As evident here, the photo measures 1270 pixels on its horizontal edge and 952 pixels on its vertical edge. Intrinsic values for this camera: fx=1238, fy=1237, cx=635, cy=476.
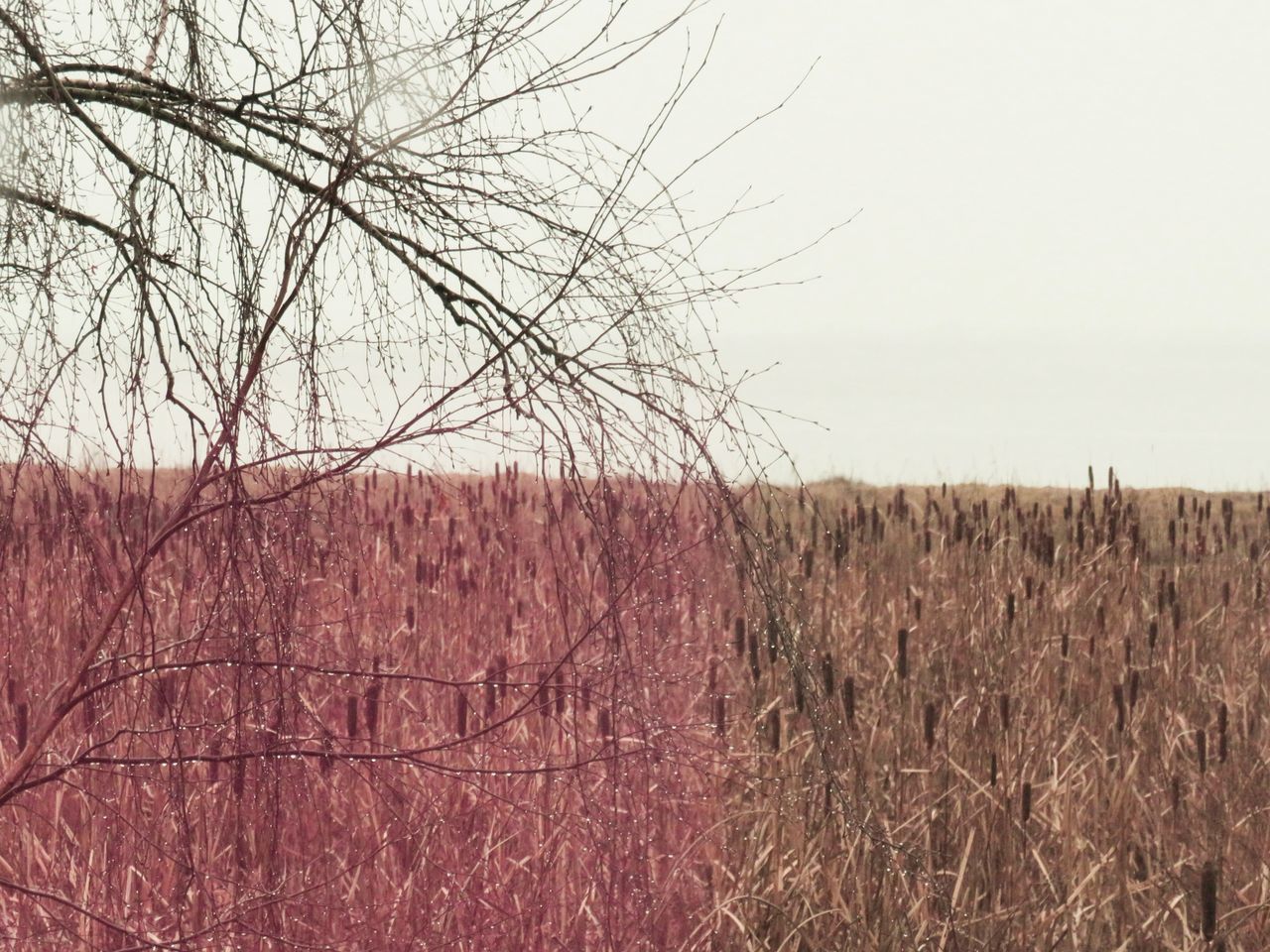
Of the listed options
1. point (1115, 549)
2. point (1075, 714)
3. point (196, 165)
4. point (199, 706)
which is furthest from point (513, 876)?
point (1115, 549)

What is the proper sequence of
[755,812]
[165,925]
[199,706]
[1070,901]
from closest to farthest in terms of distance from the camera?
[1070,901] < [165,925] < [755,812] < [199,706]

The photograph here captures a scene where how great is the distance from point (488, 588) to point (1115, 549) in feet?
11.6

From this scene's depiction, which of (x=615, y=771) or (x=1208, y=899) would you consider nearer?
(x=615, y=771)

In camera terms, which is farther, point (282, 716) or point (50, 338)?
point (50, 338)

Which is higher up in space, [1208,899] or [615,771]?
[615,771]

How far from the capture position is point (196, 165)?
229 cm

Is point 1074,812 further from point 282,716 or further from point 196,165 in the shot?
point 196,165

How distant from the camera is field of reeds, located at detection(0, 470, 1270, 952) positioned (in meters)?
2.35

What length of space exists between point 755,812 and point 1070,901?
98cm

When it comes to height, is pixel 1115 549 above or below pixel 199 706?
above

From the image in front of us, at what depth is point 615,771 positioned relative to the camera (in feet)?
7.13

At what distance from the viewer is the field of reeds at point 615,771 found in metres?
2.35

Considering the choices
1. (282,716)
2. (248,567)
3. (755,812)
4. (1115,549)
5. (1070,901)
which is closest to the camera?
(282,716)

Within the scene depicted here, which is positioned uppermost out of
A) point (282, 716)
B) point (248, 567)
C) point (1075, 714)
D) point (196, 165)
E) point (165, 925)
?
point (196, 165)
